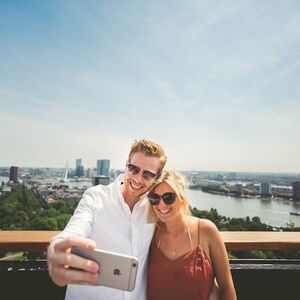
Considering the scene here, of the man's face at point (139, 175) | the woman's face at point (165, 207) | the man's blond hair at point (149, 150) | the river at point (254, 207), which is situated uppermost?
the man's blond hair at point (149, 150)

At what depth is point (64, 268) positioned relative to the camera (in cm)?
83

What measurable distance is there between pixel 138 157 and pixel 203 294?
931 mm

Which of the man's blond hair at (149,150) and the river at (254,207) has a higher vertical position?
the man's blond hair at (149,150)

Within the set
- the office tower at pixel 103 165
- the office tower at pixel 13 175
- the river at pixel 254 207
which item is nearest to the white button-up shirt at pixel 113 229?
the office tower at pixel 13 175

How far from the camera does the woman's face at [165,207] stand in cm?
167

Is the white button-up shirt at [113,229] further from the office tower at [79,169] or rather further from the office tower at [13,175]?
the office tower at [79,169]

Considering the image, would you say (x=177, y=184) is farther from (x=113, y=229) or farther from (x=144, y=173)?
(x=113, y=229)

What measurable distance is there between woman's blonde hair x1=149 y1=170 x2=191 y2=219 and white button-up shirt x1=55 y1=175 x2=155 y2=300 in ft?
0.71

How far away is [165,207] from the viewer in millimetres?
1673

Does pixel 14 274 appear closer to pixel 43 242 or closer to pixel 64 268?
pixel 43 242

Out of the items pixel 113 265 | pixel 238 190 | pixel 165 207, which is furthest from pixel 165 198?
pixel 238 190

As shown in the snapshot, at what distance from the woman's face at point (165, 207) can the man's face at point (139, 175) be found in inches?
4.4

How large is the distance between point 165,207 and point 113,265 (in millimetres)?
862

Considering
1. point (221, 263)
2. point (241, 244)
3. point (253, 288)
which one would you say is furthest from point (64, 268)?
point (253, 288)
